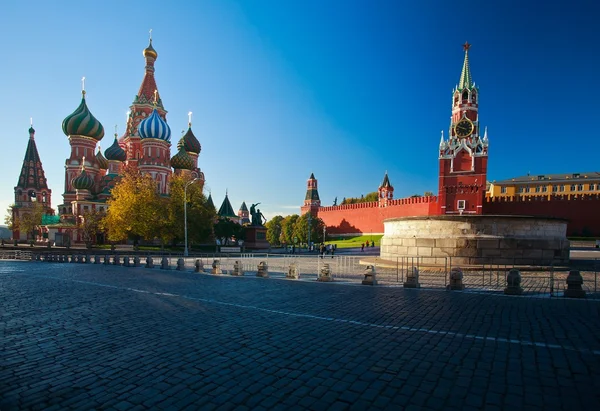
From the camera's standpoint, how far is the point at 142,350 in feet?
15.9

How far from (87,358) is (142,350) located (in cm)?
72

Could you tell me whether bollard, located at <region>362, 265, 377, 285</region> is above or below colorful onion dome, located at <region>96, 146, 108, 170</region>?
below

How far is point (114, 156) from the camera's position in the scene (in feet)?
167

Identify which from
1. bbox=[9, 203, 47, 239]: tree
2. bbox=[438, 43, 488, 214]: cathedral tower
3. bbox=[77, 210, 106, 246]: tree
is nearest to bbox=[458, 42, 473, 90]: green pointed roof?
bbox=[438, 43, 488, 214]: cathedral tower

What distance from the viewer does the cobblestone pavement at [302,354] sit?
3.47m

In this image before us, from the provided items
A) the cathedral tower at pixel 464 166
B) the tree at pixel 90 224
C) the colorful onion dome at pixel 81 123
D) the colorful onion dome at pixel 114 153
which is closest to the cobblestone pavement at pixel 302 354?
the tree at pixel 90 224

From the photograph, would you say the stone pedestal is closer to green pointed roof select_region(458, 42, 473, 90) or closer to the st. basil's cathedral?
the st. basil's cathedral

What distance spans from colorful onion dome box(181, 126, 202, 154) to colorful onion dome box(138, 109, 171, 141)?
35.6 feet

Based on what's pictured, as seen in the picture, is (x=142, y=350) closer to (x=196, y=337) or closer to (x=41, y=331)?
(x=196, y=337)

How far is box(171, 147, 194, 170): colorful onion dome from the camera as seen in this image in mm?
50812

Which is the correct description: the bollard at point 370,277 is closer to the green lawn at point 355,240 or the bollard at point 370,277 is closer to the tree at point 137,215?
the tree at point 137,215

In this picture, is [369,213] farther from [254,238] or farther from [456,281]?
[456,281]

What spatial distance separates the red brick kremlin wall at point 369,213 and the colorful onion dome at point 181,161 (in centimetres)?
3286

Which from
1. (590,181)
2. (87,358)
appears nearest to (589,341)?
(87,358)
